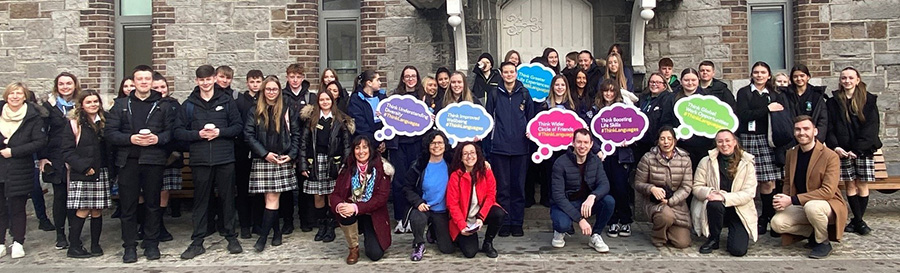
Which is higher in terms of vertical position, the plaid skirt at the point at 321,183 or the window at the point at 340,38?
the window at the point at 340,38

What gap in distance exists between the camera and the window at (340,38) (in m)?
9.60

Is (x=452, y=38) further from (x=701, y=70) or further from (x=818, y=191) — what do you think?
(x=818, y=191)

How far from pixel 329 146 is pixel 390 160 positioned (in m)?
0.70

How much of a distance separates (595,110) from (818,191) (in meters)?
1.98

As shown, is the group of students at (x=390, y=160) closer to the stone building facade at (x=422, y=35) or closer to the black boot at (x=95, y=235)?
the black boot at (x=95, y=235)

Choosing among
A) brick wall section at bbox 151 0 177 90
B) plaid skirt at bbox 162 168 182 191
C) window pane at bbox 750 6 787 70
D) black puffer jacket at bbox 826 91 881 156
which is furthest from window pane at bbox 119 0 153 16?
black puffer jacket at bbox 826 91 881 156

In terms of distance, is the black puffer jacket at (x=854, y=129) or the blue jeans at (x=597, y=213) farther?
the black puffer jacket at (x=854, y=129)

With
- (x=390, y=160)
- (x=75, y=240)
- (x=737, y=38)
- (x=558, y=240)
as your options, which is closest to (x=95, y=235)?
(x=75, y=240)

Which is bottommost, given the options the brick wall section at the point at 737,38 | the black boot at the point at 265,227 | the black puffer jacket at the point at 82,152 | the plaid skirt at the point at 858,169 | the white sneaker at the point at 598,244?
the white sneaker at the point at 598,244

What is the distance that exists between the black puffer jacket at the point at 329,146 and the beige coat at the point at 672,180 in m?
2.63

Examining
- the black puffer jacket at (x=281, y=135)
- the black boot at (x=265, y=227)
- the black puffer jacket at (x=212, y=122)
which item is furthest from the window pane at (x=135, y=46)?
the black boot at (x=265, y=227)

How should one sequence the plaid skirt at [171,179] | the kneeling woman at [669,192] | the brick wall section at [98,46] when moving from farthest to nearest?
the brick wall section at [98,46], the plaid skirt at [171,179], the kneeling woman at [669,192]

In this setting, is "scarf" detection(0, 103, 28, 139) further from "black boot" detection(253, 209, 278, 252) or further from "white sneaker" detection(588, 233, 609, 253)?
"white sneaker" detection(588, 233, 609, 253)

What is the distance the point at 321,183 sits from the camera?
6465 millimetres
